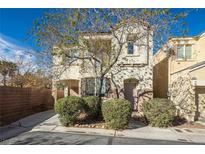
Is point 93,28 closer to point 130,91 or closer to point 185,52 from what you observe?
point 130,91

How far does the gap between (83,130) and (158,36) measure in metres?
5.83

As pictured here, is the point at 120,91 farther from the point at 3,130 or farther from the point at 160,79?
the point at 3,130

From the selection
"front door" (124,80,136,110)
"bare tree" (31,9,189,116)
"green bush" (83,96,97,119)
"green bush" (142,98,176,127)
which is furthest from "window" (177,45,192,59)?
"green bush" (83,96,97,119)

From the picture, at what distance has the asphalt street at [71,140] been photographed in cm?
795

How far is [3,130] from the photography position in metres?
9.70

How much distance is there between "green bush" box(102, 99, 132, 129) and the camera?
424 inches

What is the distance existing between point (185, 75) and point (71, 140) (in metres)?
9.19

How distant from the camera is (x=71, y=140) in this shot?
838 centimetres

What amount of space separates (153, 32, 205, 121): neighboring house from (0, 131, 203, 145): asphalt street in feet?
19.2

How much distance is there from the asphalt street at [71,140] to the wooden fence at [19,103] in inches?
92.5

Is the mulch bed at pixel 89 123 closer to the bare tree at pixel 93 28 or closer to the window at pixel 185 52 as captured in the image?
the bare tree at pixel 93 28

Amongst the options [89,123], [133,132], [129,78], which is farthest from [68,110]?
[129,78]

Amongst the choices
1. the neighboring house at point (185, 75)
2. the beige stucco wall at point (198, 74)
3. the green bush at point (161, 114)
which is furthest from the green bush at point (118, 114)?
the beige stucco wall at point (198, 74)
